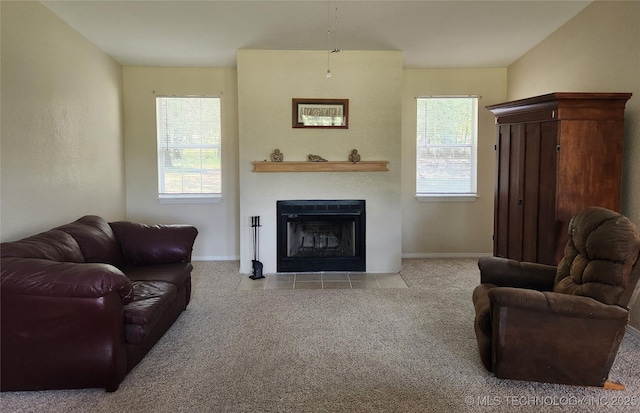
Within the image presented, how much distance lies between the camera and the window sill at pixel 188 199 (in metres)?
5.80

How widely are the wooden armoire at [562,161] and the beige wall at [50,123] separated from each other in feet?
13.4

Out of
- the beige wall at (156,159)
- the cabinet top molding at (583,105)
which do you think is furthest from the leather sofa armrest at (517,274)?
the beige wall at (156,159)

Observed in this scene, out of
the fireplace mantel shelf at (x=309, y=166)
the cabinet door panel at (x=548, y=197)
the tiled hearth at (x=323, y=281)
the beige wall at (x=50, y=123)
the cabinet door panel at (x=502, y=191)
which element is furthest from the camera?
the fireplace mantel shelf at (x=309, y=166)

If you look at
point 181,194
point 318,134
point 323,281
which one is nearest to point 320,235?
point 323,281

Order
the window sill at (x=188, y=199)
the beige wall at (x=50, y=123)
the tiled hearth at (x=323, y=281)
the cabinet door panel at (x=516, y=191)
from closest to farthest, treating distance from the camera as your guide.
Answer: the beige wall at (x=50, y=123)
the cabinet door panel at (x=516, y=191)
the tiled hearth at (x=323, y=281)
the window sill at (x=188, y=199)

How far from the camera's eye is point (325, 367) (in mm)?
2766

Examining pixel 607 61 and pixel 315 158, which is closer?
pixel 607 61

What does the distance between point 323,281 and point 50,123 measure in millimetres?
2981

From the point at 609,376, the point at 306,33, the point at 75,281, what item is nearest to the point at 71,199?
the point at 75,281

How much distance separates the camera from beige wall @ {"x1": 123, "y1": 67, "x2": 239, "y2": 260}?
5.68 m

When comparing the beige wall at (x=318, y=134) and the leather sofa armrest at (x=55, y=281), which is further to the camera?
the beige wall at (x=318, y=134)

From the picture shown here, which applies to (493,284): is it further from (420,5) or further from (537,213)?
(420,5)

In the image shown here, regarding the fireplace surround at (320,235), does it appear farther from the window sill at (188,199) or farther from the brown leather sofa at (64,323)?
the brown leather sofa at (64,323)

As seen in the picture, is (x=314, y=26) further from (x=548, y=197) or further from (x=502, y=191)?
(x=548, y=197)
